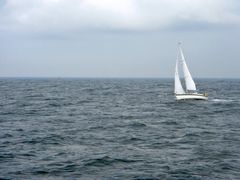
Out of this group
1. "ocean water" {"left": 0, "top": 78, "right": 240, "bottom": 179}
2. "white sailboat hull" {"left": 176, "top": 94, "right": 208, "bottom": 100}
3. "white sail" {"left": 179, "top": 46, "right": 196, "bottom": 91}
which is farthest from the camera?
"white sail" {"left": 179, "top": 46, "right": 196, "bottom": 91}

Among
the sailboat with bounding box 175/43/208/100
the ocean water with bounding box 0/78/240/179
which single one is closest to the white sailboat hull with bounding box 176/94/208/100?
the sailboat with bounding box 175/43/208/100

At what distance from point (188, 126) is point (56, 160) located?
64.9 feet

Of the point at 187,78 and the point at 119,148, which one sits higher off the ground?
the point at 187,78

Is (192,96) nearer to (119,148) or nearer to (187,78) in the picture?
(187,78)

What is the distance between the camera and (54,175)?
67.7ft

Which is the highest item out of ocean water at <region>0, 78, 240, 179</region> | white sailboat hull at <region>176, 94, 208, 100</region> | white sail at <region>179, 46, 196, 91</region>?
white sail at <region>179, 46, 196, 91</region>

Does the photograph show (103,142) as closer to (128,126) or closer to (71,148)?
(71,148)

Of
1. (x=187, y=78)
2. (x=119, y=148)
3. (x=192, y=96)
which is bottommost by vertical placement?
(x=119, y=148)

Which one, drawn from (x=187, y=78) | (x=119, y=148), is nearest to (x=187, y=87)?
(x=187, y=78)

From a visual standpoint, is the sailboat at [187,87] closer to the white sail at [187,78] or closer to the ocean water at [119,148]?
the white sail at [187,78]

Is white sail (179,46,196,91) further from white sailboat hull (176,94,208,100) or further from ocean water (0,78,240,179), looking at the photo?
ocean water (0,78,240,179)

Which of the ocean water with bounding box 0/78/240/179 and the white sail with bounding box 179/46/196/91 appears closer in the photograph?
the ocean water with bounding box 0/78/240/179

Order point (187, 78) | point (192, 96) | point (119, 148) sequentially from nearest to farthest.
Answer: point (119, 148) < point (192, 96) < point (187, 78)

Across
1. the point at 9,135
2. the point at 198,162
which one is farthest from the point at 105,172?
the point at 9,135
